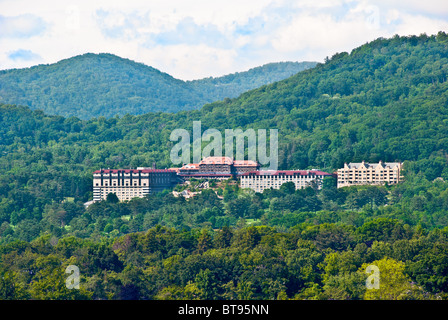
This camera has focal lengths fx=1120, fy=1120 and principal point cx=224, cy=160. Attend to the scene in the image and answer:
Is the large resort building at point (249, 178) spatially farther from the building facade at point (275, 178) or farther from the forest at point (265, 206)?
the forest at point (265, 206)

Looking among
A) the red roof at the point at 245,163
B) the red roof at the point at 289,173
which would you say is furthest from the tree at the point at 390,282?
the red roof at the point at 245,163

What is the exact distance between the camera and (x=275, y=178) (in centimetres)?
10500

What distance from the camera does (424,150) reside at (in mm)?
109938

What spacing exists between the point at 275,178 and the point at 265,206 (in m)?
8.89

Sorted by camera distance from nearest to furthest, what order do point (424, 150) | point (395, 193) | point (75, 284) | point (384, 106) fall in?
1. point (75, 284)
2. point (395, 193)
3. point (424, 150)
4. point (384, 106)

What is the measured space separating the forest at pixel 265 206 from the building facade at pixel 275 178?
1488 mm

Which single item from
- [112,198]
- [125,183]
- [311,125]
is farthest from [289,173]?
[311,125]

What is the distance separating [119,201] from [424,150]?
30.7 meters

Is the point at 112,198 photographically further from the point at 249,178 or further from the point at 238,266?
the point at 238,266

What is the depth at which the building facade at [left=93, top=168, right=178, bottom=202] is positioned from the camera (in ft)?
344

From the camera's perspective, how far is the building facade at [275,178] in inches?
4085

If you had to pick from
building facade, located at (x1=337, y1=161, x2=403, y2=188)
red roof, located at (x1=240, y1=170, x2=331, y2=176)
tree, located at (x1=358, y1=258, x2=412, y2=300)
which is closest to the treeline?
tree, located at (x1=358, y1=258, x2=412, y2=300)
